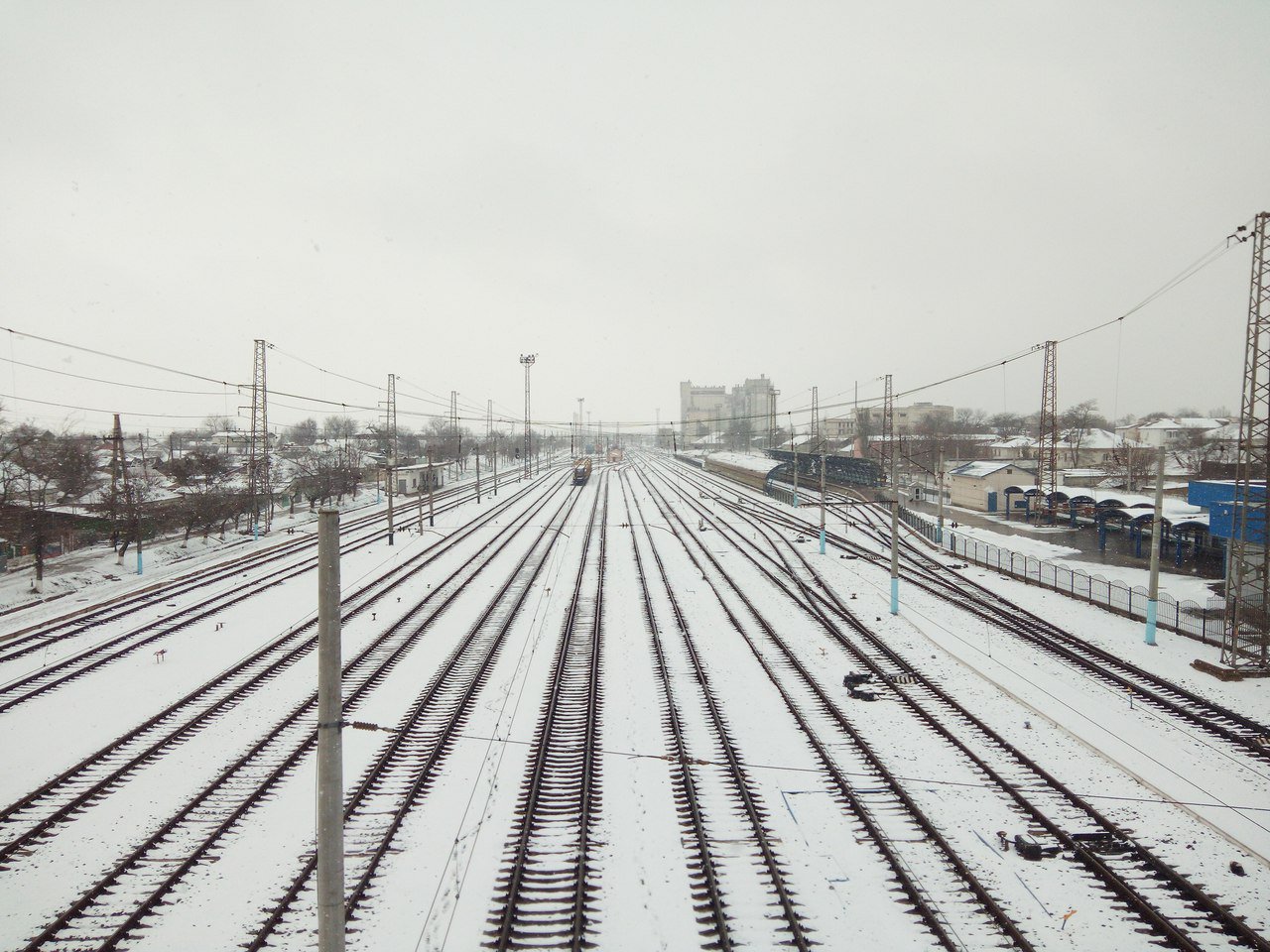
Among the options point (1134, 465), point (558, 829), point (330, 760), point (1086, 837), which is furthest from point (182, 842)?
point (1134, 465)

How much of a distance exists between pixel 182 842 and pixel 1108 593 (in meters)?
21.9

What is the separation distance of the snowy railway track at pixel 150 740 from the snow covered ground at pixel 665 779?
0.10 meters

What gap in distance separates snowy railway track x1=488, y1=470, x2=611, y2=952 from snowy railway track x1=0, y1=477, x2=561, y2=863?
443cm

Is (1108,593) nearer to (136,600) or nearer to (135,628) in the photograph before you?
(135,628)

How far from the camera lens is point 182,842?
293 inches

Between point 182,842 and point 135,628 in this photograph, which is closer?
point 182,842

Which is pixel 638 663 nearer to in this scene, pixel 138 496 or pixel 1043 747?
pixel 1043 747

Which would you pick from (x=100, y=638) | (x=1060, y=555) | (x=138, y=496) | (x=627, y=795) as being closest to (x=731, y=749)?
(x=627, y=795)

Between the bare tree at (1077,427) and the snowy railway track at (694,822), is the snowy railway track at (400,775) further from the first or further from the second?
the bare tree at (1077,427)

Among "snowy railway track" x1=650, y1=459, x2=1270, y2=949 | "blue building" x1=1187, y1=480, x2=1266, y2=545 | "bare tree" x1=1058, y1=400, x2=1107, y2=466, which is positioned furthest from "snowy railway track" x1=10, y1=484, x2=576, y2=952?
"bare tree" x1=1058, y1=400, x2=1107, y2=466

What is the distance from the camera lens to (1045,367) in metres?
38.4

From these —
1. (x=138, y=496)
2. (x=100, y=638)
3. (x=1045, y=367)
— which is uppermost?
(x=1045, y=367)

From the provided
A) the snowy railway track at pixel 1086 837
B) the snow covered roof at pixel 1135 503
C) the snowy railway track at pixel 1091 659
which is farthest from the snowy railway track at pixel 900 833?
the snow covered roof at pixel 1135 503

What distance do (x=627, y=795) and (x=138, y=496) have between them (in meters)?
29.6
